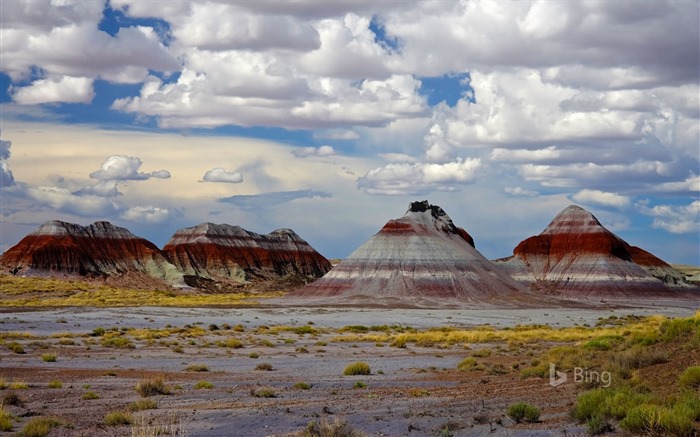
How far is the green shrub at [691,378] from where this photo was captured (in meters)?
16.1

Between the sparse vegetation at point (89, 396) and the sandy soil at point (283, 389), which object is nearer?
the sandy soil at point (283, 389)

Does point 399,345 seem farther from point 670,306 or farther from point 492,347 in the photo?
point 670,306

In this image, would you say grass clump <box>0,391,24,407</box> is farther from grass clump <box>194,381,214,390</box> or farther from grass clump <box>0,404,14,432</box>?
grass clump <box>194,381,214,390</box>

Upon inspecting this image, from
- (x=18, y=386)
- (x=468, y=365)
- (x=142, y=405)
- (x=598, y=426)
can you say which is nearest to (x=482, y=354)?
(x=468, y=365)

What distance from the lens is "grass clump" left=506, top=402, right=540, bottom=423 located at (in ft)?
51.9

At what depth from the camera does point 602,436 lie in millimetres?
13773

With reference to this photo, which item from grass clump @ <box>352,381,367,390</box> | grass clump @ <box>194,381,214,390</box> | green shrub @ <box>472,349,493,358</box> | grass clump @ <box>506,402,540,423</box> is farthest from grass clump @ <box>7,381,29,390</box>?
green shrub @ <box>472,349,493,358</box>

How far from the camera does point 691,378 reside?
16219 millimetres

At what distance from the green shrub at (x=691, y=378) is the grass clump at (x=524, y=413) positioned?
3.07 meters

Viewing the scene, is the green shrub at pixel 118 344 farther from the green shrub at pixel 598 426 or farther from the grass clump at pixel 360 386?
the green shrub at pixel 598 426

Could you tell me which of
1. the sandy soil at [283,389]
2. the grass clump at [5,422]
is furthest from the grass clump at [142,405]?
the grass clump at [5,422]

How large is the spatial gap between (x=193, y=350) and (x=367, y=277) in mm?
85870

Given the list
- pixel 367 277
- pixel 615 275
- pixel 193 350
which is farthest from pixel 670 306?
pixel 193 350

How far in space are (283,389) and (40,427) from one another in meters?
8.39
